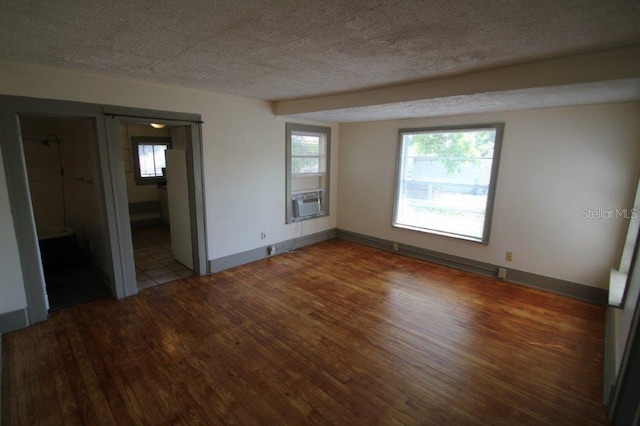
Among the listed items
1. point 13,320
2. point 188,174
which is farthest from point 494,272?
point 13,320

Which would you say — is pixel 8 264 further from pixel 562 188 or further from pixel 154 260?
pixel 562 188

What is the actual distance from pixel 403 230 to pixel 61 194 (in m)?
5.59

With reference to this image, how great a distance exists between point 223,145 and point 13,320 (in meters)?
2.82

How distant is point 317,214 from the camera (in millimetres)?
5641

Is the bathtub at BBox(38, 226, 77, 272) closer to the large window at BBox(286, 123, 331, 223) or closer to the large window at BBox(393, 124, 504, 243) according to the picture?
the large window at BBox(286, 123, 331, 223)

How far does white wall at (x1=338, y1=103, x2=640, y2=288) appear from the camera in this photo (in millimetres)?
3242

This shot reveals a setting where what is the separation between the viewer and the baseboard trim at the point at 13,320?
2719 millimetres

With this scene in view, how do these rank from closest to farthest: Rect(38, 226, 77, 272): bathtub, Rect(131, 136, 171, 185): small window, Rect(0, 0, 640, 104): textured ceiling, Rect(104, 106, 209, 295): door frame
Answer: Rect(0, 0, 640, 104): textured ceiling < Rect(104, 106, 209, 295): door frame < Rect(38, 226, 77, 272): bathtub < Rect(131, 136, 171, 185): small window

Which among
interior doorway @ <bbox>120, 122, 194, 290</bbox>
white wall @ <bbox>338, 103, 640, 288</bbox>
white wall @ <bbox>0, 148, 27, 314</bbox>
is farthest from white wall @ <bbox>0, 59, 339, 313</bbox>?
white wall @ <bbox>338, 103, 640, 288</bbox>

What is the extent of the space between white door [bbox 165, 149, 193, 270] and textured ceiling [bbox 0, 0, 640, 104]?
1.46 m

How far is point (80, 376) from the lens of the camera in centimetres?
224

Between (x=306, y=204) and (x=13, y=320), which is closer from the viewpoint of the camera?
(x=13, y=320)

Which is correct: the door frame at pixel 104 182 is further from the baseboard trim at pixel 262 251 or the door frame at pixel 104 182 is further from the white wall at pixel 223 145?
the baseboard trim at pixel 262 251

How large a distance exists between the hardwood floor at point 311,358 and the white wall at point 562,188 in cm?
51
